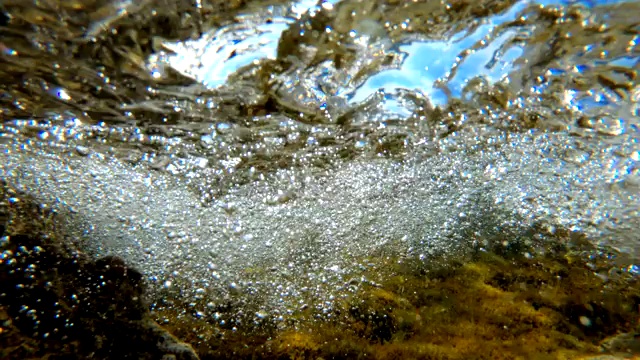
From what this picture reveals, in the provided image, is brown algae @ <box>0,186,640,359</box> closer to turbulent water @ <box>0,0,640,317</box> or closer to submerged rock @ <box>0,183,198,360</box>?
submerged rock @ <box>0,183,198,360</box>

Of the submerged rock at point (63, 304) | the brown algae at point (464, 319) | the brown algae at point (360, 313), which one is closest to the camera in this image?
the submerged rock at point (63, 304)

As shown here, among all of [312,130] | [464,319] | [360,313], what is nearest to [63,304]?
[360,313]

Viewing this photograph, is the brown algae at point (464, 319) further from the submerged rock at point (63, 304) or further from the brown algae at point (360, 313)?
the submerged rock at point (63, 304)

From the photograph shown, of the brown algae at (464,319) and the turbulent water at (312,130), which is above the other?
the turbulent water at (312,130)

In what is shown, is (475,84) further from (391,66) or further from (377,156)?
(377,156)

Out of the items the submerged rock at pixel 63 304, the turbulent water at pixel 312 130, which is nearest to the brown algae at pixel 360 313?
the submerged rock at pixel 63 304
